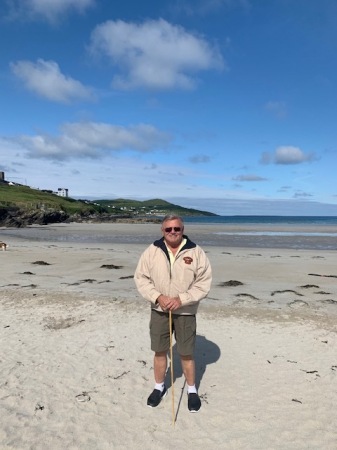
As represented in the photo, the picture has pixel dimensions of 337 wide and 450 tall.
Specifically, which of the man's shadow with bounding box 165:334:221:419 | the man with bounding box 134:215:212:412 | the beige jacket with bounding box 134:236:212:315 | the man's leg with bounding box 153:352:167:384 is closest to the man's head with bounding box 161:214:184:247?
the man with bounding box 134:215:212:412

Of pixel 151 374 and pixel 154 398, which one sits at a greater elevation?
pixel 154 398

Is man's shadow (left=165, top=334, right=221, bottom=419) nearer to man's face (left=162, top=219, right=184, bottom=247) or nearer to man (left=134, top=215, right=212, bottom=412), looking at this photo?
man (left=134, top=215, right=212, bottom=412)

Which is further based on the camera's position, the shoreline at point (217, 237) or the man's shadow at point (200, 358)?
the shoreline at point (217, 237)

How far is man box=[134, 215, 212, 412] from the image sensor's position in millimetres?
5281

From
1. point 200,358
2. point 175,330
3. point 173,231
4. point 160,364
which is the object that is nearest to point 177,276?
point 173,231

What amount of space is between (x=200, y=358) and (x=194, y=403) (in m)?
1.98

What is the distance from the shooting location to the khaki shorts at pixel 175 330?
18.1 feet

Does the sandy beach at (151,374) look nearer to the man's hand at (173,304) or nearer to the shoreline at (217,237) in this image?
the man's hand at (173,304)

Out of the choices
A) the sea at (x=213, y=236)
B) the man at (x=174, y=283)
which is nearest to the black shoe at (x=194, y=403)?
the man at (x=174, y=283)

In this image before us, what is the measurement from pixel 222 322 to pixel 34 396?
215 inches

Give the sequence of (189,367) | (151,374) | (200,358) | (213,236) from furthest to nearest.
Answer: (213,236), (200,358), (151,374), (189,367)

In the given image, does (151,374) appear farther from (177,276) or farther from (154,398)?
(177,276)

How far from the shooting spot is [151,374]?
22.6ft

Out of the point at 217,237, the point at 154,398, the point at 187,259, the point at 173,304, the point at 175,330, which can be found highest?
the point at 187,259
